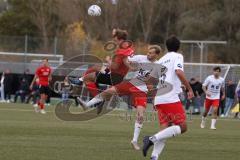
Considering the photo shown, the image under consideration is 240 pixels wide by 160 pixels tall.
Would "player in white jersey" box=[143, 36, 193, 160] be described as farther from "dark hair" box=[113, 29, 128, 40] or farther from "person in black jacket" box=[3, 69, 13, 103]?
"person in black jacket" box=[3, 69, 13, 103]

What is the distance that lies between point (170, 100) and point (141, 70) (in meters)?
4.62

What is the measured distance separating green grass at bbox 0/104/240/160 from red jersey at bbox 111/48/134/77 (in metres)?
1.68

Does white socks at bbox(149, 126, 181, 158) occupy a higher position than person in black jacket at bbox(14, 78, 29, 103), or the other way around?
white socks at bbox(149, 126, 181, 158)

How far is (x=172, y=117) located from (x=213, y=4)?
193ft

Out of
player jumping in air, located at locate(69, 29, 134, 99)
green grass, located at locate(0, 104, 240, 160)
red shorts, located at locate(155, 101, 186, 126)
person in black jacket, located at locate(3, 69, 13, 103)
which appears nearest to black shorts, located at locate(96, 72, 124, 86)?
player jumping in air, located at locate(69, 29, 134, 99)

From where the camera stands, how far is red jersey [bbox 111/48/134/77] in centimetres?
1678

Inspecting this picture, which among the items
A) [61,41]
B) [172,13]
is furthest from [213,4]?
[61,41]

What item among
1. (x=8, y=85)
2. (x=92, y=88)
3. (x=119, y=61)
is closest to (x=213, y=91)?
(x=92, y=88)

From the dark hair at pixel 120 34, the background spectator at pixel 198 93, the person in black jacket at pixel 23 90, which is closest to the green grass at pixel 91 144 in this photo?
the dark hair at pixel 120 34

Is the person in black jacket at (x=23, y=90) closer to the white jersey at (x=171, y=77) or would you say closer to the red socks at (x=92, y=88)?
the red socks at (x=92, y=88)

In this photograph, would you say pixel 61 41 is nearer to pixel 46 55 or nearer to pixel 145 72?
pixel 46 55

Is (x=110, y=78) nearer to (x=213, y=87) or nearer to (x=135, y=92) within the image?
(x=135, y=92)

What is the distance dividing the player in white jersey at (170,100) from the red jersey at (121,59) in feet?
12.4

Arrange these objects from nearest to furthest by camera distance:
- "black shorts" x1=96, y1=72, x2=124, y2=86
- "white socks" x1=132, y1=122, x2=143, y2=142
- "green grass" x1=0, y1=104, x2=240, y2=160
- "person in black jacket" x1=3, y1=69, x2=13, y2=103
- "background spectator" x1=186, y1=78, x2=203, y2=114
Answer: "green grass" x1=0, y1=104, x2=240, y2=160 < "white socks" x1=132, y1=122, x2=143, y2=142 < "black shorts" x1=96, y1=72, x2=124, y2=86 < "background spectator" x1=186, y1=78, x2=203, y2=114 < "person in black jacket" x1=3, y1=69, x2=13, y2=103
